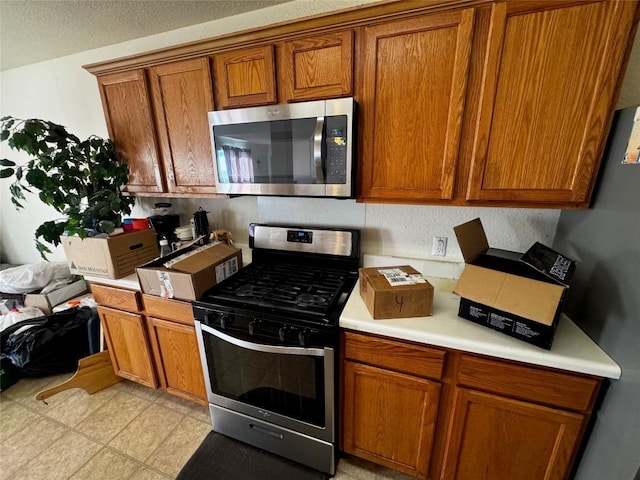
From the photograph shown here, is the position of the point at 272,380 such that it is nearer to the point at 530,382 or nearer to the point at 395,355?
the point at 395,355

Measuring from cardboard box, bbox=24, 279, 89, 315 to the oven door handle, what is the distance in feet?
6.46

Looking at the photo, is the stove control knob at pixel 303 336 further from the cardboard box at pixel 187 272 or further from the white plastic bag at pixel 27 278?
the white plastic bag at pixel 27 278

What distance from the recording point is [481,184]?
1.13m

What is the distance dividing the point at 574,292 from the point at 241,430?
1.82m

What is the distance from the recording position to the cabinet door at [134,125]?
159 cm

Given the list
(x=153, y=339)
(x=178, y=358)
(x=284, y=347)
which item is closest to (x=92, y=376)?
(x=153, y=339)

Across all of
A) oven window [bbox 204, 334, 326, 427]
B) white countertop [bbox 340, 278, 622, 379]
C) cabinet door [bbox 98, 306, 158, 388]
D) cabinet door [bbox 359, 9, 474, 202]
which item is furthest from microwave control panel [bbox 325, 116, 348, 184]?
cabinet door [bbox 98, 306, 158, 388]

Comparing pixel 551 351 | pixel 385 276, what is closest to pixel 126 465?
pixel 385 276

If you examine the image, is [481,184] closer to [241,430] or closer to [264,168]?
[264,168]

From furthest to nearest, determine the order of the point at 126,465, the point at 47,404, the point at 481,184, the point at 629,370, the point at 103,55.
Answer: the point at 103,55 < the point at 47,404 < the point at 126,465 < the point at 481,184 < the point at 629,370

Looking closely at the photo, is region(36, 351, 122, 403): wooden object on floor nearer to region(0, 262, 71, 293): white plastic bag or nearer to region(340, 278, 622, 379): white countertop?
region(0, 262, 71, 293): white plastic bag

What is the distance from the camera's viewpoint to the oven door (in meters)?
1.22

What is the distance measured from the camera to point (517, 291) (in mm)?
981

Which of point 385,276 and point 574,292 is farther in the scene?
point 385,276
